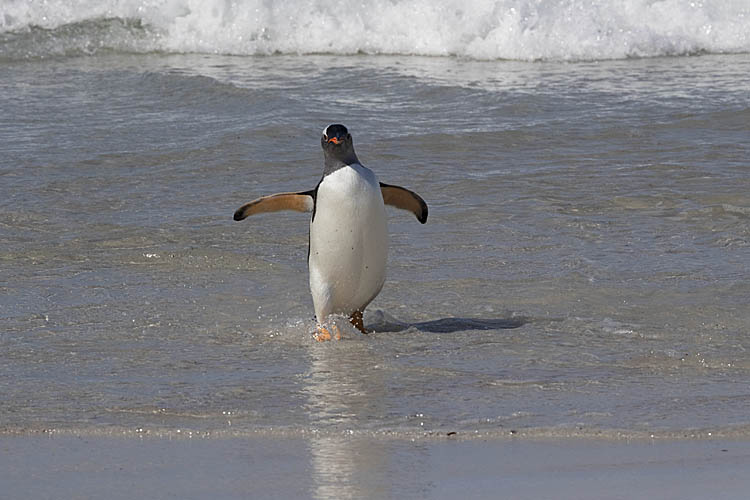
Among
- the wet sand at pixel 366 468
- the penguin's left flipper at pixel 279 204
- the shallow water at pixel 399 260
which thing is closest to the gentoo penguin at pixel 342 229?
the penguin's left flipper at pixel 279 204

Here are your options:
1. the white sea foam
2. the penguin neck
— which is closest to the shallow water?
the penguin neck

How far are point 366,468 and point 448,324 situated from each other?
1912mm

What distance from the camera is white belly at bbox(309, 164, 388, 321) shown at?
5.04 meters

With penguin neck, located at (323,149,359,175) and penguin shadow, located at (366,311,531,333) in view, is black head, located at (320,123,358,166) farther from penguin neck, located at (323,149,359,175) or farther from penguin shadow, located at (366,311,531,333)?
penguin shadow, located at (366,311,531,333)

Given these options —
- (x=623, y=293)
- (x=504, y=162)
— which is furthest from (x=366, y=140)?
(x=623, y=293)

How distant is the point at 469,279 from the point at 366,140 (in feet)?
11.2

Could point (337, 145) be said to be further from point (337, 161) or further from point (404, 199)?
point (404, 199)

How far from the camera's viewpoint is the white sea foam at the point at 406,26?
1402 cm

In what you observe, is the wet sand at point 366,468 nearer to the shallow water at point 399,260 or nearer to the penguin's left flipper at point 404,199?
the shallow water at point 399,260

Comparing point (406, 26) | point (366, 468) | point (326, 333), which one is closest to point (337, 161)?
point (326, 333)

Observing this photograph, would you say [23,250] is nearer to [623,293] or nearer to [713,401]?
[623,293]

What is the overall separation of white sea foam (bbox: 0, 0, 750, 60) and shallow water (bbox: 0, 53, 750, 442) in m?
2.18

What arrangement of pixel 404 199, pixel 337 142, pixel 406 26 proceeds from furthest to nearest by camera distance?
pixel 406 26 → pixel 404 199 → pixel 337 142

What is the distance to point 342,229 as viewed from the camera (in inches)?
200
